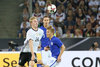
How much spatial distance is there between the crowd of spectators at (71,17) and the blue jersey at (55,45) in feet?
18.3

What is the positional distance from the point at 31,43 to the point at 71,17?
712 centimetres

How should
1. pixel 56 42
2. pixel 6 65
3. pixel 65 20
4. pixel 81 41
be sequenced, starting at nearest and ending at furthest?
pixel 56 42 → pixel 6 65 → pixel 81 41 → pixel 65 20

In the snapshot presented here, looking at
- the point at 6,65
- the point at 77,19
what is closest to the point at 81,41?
the point at 77,19

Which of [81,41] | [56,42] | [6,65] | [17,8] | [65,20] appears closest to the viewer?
[56,42]

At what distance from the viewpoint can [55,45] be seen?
8906 mm

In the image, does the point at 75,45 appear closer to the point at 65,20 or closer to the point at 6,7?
the point at 65,20

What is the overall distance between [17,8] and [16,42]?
9.71ft

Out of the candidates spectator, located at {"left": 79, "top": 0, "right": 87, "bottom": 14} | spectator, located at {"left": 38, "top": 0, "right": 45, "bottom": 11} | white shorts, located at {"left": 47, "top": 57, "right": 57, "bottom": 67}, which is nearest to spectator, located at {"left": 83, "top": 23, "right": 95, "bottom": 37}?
spectator, located at {"left": 79, "top": 0, "right": 87, "bottom": 14}

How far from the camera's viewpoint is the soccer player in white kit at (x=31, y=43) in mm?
8594

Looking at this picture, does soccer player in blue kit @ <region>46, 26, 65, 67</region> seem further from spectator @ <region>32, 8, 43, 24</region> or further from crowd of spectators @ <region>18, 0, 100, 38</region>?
spectator @ <region>32, 8, 43, 24</region>

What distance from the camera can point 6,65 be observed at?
11789mm

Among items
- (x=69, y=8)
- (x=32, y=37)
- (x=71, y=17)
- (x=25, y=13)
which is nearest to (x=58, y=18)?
(x=71, y=17)

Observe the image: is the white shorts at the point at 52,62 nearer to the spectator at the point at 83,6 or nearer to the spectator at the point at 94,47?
the spectator at the point at 94,47

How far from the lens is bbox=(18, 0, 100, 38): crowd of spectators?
1480 centimetres
